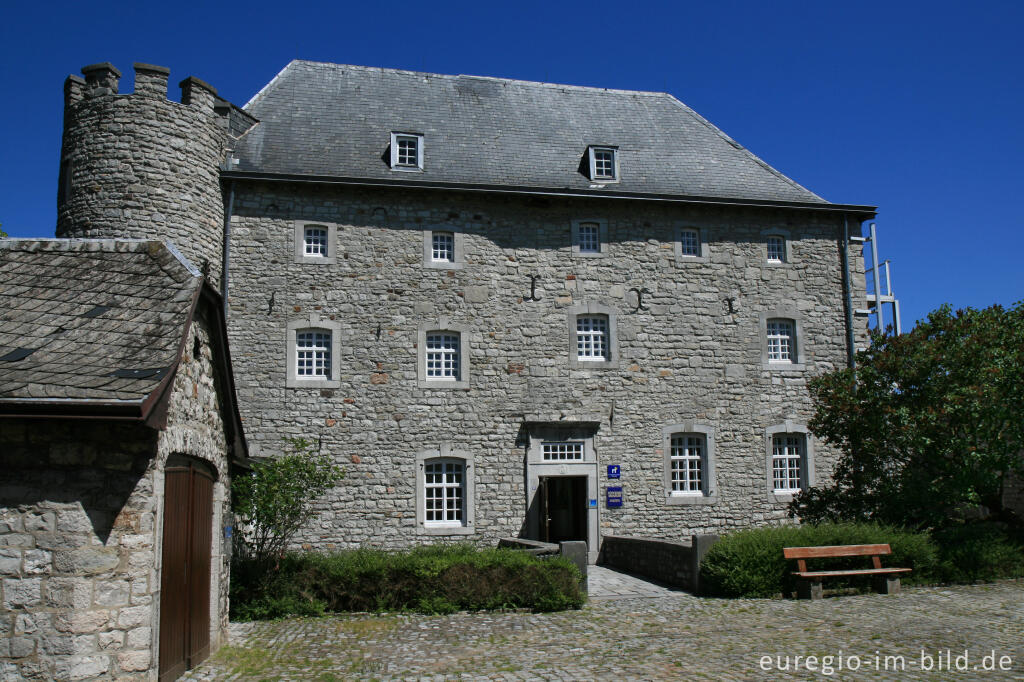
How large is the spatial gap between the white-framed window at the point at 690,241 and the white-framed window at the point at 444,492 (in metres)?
6.79

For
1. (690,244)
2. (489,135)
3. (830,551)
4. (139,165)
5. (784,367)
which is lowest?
(830,551)

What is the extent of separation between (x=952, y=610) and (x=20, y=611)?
10.3 metres

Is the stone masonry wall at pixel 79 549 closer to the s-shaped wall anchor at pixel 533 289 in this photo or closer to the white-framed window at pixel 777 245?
the s-shaped wall anchor at pixel 533 289

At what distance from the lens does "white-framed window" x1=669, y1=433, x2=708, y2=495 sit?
1661 centimetres

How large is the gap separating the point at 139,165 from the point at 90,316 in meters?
8.89

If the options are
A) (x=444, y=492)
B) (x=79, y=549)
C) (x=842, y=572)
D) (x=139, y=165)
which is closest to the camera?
(x=79, y=549)

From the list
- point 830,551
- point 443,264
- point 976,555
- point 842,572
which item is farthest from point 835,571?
point 443,264

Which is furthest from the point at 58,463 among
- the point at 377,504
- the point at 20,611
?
the point at 377,504

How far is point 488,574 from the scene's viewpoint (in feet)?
35.6

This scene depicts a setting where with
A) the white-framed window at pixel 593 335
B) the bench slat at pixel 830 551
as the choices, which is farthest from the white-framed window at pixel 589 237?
the bench slat at pixel 830 551

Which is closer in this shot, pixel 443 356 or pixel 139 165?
pixel 139 165

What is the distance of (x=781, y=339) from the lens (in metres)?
17.6

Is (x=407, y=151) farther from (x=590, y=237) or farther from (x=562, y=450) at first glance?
(x=562, y=450)

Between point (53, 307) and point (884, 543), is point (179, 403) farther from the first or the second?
point (884, 543)
